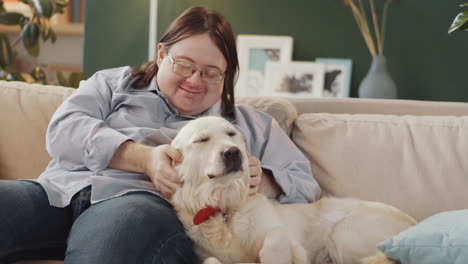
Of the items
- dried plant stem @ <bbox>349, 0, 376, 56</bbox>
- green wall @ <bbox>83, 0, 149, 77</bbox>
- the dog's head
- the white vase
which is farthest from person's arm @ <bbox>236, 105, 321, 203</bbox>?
green wall @ <bbox>83, 0, 149, 77</bbox>

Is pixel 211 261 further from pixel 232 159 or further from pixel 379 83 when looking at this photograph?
pixel 379 83

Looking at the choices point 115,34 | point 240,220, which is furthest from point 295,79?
point 240,220

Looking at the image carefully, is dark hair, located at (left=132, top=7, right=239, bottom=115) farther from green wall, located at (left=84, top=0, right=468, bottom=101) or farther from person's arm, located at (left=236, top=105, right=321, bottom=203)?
green wall, located at (left=84, top=0, right=468, bottom=101)

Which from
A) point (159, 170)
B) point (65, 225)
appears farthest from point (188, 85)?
point (65, 225)

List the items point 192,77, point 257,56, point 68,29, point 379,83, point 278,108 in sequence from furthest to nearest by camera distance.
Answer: point 68,29
point 257,56
point 379,83
point 278,108
point 192,77

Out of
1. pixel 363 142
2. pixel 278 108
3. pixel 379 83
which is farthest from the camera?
pixel 379 83

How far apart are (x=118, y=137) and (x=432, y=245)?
35.3 inches

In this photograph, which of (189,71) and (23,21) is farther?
(23,21)

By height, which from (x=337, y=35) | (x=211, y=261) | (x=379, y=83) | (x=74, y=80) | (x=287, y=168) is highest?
(x=337, y=35)

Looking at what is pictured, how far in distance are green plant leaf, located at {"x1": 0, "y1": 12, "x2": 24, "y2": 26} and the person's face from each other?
6.52ft

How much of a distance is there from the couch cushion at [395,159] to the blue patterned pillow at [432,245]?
0.49 m

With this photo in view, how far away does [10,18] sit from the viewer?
3.36 metres

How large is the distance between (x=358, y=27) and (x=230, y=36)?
1.89m

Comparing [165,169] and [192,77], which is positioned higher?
[192,77]
